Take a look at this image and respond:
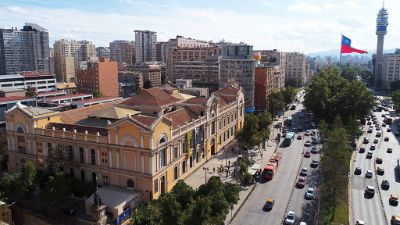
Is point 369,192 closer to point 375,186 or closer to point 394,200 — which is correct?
point 394,200

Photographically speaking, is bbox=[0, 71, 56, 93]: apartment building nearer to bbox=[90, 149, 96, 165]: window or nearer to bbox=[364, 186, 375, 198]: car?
bbox=[90, 149, 96, 165]: window

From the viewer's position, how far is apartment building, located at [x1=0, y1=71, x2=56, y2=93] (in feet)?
438

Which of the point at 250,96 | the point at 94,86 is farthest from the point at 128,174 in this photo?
the point at 94,86

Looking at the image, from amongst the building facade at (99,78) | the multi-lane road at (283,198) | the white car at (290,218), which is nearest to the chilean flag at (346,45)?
the multi-lane road at (283,198)

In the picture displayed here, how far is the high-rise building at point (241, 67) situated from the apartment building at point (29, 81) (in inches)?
2923

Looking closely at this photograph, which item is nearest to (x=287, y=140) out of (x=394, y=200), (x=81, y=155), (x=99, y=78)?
(x=394, y=200)

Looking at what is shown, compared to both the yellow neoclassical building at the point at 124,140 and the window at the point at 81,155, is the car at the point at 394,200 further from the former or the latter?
the window at the point at 81,155

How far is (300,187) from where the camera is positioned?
58188 millimetres

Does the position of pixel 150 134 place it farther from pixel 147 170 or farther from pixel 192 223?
pixel 192 223

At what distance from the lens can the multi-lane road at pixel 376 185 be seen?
159 ft

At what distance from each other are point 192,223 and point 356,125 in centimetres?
5914

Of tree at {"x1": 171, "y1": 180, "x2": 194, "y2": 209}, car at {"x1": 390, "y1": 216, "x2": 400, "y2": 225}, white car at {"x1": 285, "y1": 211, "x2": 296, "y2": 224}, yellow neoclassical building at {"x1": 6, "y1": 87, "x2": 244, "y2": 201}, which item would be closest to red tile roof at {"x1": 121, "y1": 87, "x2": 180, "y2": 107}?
yellow neoclassical building at {"x1": 6, "y1": 87, "x2": 244, "y2": 201}

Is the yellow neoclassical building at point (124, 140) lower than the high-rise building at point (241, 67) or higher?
lower

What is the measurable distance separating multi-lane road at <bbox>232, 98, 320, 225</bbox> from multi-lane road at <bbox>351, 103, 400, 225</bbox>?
6324mm
